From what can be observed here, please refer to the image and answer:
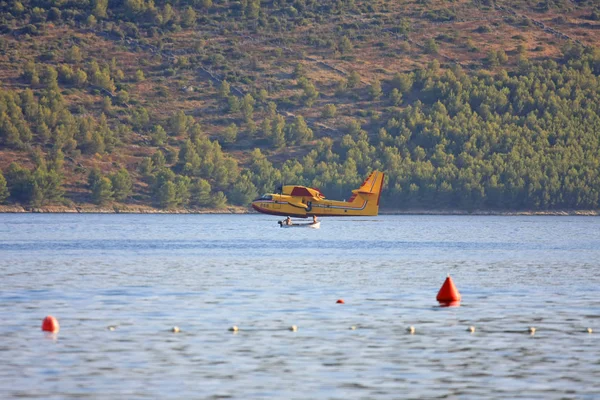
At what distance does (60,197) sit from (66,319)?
143801 mm

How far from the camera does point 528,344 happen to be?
33125 mm

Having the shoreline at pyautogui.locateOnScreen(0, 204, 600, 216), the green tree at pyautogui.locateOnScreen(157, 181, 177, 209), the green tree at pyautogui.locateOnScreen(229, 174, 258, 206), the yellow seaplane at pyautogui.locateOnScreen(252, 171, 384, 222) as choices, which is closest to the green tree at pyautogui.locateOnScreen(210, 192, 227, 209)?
the shoreline at pyautogui.locateOnScreen(0, 204, 600, 216)

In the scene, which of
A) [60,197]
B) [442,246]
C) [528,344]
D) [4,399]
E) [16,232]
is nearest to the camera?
[4,399]

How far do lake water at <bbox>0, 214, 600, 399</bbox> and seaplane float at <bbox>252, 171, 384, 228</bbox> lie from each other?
198 ft

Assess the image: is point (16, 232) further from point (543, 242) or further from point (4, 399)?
point (4, 399)

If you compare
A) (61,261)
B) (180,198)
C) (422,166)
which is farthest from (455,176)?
(61,261)

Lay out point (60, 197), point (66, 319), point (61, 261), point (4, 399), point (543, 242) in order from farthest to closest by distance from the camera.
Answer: point (60, 197)
point (543, 242)
point (61, 261)
point (66, 319)
point (4, 399)

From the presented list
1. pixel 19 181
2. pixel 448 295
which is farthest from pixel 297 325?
pixel 19 181

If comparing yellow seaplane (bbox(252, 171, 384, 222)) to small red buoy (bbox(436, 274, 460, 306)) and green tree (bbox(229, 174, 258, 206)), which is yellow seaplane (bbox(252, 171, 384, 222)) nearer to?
green tree (bbox(229, 174, 258, 206))

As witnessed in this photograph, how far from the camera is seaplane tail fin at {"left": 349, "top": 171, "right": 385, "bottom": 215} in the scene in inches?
5448

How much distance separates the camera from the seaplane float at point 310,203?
→ 133625 mm

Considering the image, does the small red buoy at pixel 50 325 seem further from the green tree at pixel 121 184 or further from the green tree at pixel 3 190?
the green tree at pixel 121 184

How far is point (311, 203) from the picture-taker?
444 ft

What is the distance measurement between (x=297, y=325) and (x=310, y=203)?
9853 cm
